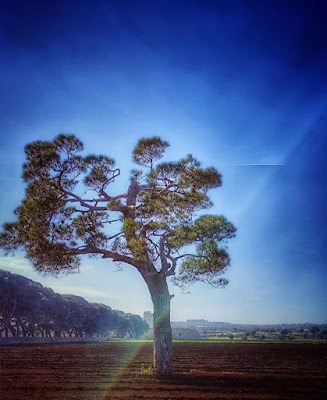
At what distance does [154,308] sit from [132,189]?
10.9 feet

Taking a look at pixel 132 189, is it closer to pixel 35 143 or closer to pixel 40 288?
pixel 35 143

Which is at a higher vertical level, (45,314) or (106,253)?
(45,314)

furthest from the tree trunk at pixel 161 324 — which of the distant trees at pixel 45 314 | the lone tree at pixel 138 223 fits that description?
the distant trees at pixel 45 314

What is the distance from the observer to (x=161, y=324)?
10719 mm

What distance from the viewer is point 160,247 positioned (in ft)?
36.2

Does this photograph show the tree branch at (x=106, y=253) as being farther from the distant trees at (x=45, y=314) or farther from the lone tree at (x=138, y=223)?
the distant trees at (x=45, y=314)

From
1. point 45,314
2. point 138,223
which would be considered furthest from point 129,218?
point 45,314

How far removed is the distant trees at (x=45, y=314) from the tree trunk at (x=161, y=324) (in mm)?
29124

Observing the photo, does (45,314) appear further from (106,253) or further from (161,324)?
(161,324)

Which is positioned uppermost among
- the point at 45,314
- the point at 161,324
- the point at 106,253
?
the point at 45,314

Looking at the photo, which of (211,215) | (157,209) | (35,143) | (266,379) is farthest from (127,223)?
(266,379)

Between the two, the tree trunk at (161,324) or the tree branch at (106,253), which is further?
the tree branch at (106,253)

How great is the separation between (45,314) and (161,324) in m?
35.4

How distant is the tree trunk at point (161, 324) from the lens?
420 inches
